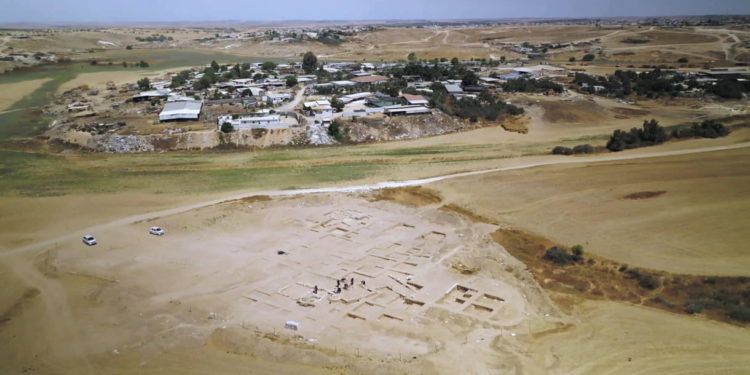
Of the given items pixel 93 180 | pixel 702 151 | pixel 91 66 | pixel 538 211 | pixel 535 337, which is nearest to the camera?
pixel 535 337

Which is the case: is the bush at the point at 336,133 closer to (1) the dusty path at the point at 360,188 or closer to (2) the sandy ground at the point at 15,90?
(1) the dusty path at the point at 360,188

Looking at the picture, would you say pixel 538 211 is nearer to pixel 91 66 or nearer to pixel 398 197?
pixel 398 197

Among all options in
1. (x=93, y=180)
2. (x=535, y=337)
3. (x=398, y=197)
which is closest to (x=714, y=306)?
(x=535, y=337)

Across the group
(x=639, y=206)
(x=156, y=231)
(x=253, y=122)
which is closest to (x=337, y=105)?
(x=253, y=122)

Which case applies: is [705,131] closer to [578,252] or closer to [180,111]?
[578,252]

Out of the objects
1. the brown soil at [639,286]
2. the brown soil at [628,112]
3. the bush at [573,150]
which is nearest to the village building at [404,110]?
the bush at [573,150]

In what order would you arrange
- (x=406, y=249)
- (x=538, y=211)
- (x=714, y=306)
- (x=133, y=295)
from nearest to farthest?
(x=714, y=306) → (x=133, y=295) → (x=406, y=249) → (x=538, y=211)

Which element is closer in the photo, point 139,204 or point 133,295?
point 133,295
